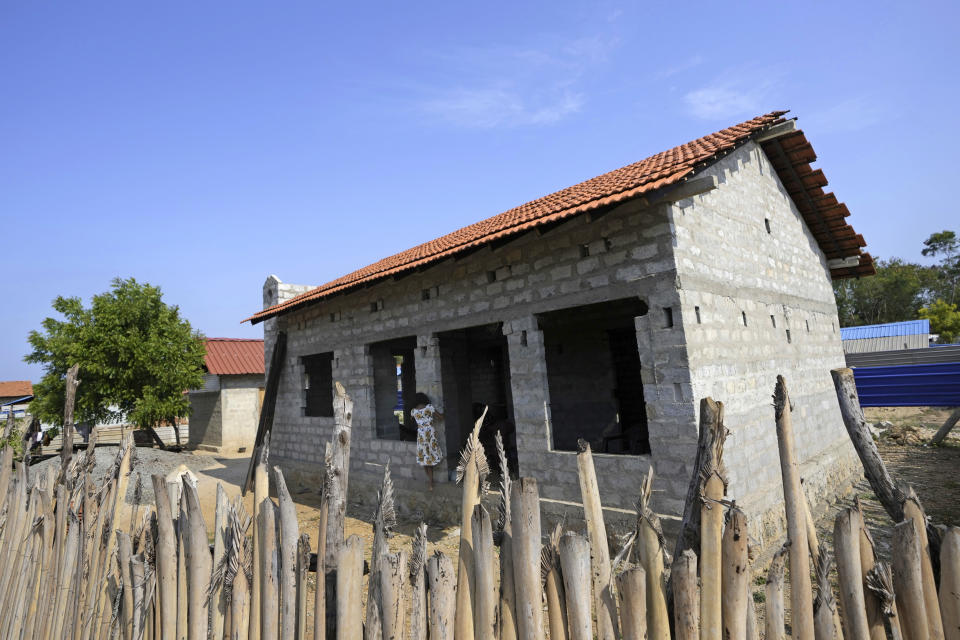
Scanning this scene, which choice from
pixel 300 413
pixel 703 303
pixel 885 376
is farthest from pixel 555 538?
pixel 885 376

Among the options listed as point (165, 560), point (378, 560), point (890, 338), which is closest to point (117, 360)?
point (165, 560)

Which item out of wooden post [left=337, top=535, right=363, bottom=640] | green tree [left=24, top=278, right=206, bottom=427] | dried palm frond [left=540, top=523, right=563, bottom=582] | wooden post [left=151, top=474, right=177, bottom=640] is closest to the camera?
dried palm frond [left=540, top=523, right=563, bottom=582]

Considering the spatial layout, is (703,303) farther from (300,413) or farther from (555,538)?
(300,413)

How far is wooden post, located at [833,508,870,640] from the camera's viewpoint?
79.6 inches

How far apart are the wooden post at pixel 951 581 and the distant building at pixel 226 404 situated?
20374 millimetres

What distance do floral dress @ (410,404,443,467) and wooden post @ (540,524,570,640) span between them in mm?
5715

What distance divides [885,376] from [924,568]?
1337 centimetres

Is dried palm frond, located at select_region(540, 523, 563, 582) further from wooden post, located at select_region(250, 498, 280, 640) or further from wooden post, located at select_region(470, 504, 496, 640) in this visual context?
wooden post, located at select_region(250, 498, 280, 640)

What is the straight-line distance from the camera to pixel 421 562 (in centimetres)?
218

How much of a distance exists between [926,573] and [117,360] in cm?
2065

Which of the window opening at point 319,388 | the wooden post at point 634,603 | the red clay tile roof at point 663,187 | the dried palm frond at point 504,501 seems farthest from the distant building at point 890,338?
the dried palm frond at point 504,501

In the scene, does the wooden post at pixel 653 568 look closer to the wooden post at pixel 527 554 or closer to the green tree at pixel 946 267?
the wooden post at pixel 527 554

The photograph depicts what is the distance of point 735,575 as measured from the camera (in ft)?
6.36

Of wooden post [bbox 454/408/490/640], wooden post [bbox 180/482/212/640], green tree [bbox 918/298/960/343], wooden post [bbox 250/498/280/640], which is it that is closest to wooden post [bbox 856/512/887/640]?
Result: wooden post [bbox 454/408/490/640]
